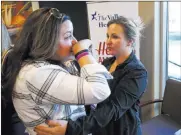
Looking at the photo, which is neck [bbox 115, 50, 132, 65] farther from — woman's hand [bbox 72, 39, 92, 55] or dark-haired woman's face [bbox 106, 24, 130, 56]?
woman's hand [bbox 72, 39, 92, 55]

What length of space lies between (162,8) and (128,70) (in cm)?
161

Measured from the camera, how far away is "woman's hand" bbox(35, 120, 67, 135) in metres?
1.04

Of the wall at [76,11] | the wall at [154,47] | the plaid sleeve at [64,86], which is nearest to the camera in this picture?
the plaid sleeve at [64,86]

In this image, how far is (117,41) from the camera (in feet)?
4.43

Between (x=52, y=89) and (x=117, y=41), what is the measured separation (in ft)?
1.78

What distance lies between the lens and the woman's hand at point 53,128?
3.40ft

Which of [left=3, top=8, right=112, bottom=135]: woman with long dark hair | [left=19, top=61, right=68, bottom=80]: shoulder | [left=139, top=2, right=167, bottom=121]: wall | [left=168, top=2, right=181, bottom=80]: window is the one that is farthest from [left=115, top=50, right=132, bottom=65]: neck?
[left=168, top=2, right=181, bottom=80]: window

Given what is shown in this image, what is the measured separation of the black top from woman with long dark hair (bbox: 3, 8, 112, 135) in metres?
0.07

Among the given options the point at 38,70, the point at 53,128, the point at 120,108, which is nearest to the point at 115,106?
the point at 120,108

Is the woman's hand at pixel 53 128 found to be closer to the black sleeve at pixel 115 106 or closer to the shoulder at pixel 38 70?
the black sleeve at pixel 115 106

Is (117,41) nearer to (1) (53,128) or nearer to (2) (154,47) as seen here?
(1) (53,128)

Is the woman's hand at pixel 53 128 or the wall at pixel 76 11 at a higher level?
the wall at pixel 76 11

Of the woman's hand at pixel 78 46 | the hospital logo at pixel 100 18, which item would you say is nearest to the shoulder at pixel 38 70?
the woman's hand at pixel 78 46

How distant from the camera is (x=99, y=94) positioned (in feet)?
3.09
